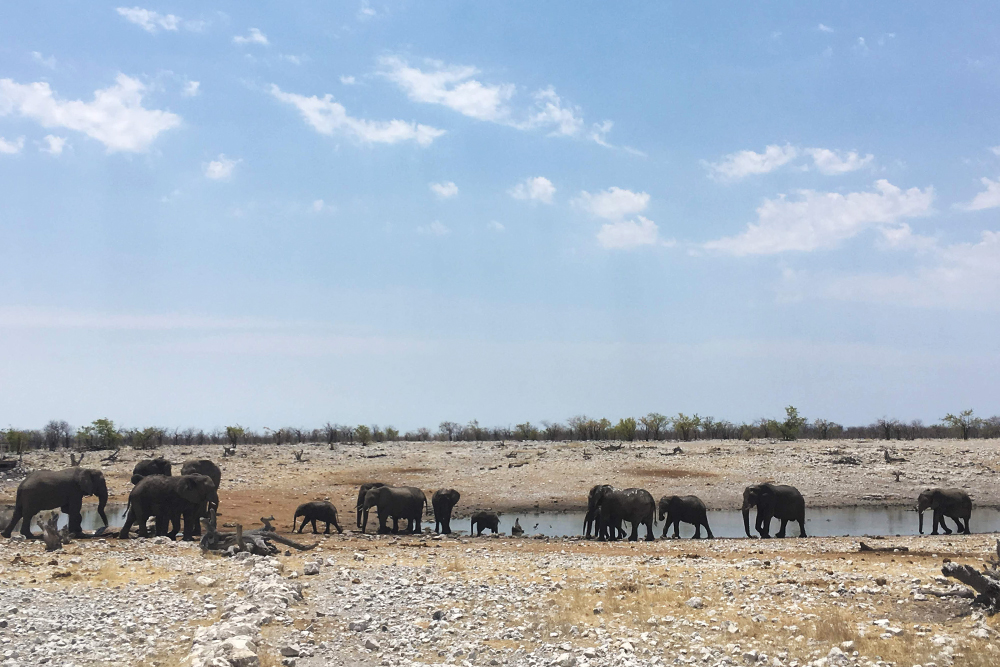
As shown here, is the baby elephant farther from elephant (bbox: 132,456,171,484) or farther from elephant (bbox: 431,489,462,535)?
elephant (bbox: 132,456,171,484)

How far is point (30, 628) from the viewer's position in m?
13.1

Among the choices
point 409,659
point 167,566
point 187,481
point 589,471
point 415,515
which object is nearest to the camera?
point 409,659

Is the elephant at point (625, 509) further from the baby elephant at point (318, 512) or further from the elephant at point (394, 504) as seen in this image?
the baby elephant at point (318, 512)

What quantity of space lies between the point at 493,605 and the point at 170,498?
12.8 metres

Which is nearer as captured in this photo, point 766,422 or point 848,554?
point 848,554

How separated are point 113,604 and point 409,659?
5691mm

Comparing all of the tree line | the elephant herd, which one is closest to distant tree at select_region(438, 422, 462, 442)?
the tree line

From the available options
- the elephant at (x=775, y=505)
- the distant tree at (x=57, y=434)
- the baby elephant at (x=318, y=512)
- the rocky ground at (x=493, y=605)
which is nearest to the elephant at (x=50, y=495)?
the rocky ground at (x=493, y=605)

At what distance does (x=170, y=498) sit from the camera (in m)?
23.6

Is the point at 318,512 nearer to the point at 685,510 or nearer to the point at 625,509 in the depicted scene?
the point at 625,509

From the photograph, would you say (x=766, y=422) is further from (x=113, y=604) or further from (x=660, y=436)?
(x=113, y=604)

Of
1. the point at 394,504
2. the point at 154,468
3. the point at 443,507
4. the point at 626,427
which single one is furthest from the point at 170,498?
the point at 626,427

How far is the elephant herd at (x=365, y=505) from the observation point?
2320cm

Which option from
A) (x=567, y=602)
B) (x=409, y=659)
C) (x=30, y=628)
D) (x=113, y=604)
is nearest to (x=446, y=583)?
(x=567, y=602)
